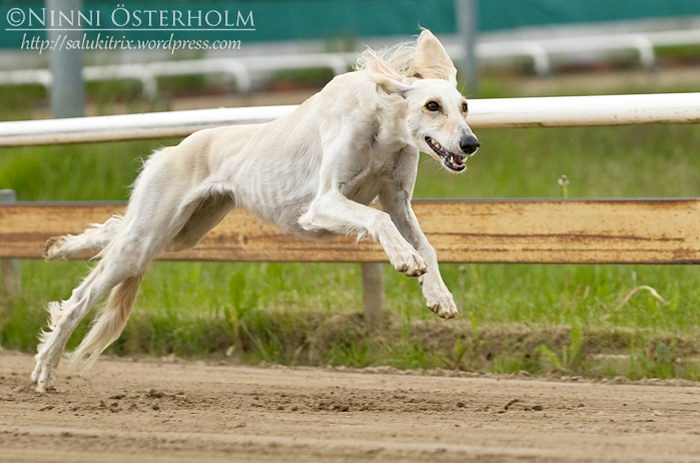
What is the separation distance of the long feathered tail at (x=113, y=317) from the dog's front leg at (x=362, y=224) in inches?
47.0

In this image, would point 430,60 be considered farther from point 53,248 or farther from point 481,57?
point 481,57

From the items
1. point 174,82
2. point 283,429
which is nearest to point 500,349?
point 283,429

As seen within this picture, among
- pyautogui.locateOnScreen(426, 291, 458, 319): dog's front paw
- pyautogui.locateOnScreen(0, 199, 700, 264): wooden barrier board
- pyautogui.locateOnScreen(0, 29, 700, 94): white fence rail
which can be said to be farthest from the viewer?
pyautogui.locateOnScreen(0, 29, 700, 94): white fence rail

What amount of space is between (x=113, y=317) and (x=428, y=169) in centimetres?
519

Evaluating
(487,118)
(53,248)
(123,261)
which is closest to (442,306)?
(487,118)

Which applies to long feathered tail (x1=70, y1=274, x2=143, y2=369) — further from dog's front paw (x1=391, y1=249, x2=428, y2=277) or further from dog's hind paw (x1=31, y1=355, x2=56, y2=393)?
dog's front paw (x1=391, y1=249, x2=428, y2=277)

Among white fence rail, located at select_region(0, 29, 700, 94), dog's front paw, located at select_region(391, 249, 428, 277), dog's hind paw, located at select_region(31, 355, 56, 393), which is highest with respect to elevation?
white fence rail, located at select_region(0, 29, 700, 94)

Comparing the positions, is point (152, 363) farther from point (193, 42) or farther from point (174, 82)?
point (174, 82)

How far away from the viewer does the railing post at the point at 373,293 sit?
254 inches

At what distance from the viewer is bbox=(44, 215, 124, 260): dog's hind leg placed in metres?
6.12

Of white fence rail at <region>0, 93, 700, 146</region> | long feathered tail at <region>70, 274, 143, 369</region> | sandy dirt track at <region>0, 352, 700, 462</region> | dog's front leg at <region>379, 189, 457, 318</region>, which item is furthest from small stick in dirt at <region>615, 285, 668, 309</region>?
long feathered tail at <region>70, 274, 143, 369</region>

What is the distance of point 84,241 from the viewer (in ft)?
20.3

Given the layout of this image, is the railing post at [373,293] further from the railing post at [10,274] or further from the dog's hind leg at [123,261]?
the railing post at [10,274]

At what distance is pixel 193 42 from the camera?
15.0 metres
